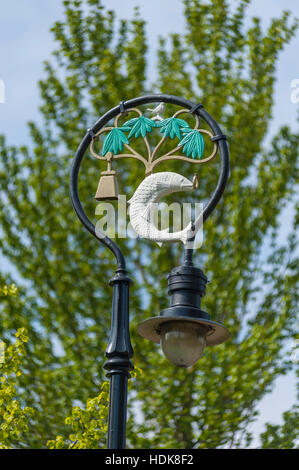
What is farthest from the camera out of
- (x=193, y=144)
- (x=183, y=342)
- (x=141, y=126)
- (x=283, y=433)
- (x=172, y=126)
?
(x=283, y=433)

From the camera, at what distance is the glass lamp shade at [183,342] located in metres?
4.43

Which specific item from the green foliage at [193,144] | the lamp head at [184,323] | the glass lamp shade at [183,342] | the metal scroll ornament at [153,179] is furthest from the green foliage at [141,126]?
the glass lamp shade at [183,342]

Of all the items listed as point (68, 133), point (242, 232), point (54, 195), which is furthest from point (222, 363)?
point (68, 133)

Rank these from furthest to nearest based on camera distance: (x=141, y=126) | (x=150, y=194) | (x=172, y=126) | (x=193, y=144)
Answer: (x=141, y=126) < (x=172, y=126) < (x=193, y=144) < (x=150, y=194)

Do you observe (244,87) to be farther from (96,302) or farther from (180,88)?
(96,302)

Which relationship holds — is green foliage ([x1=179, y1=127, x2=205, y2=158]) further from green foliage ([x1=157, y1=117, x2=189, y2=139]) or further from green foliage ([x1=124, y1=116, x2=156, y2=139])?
green foliage ([x1=124, y1=116, x2=156, y2=139])

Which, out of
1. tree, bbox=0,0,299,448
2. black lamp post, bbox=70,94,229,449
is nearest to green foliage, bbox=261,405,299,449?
tree, bbox=0,0,299,448

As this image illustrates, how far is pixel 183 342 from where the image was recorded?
4.42m

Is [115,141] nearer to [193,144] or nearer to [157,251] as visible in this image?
[193,144]

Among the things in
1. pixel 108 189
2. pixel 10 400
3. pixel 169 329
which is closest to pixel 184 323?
pixel 169 329

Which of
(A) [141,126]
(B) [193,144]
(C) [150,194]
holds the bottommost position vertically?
(C) [150,194]

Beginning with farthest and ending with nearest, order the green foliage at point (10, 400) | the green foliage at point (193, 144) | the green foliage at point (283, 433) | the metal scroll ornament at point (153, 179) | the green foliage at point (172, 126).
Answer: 1. the green foliage at point (283, 433)
2. the green foliage at point (10, 400)
3. the green foliage at point (172, 126)
4. the green foliage at point (193, 144)
5. the metal scroll ornament at point (153, 179)

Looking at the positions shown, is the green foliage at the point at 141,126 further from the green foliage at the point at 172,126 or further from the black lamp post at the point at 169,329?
the black lamp post at the point at 169,329
